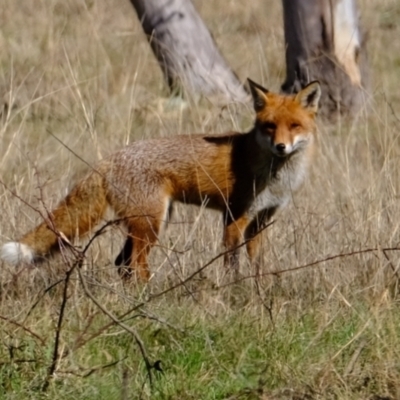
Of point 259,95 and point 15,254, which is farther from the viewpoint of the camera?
point 259,95

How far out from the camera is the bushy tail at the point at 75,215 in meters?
5.49

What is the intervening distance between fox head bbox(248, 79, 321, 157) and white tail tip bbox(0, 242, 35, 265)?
1743 mm

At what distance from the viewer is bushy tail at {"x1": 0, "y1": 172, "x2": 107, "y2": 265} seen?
216 inches

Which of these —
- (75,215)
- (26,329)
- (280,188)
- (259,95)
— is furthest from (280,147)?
(26,329)

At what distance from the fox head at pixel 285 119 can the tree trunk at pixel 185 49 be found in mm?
3088

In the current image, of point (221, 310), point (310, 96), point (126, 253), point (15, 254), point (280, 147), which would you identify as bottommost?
point (126, 253)

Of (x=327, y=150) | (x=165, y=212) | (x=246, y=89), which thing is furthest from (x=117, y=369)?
(x=246, y=89)

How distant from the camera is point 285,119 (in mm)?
6238

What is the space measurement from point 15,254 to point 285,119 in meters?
2.02

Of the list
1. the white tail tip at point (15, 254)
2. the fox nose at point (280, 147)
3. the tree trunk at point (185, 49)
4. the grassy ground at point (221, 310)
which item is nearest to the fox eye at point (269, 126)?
the fox nose at point (280, 147)

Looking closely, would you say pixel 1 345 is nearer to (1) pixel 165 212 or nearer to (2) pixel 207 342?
(2) pixel 207 342

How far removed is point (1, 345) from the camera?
3.88m

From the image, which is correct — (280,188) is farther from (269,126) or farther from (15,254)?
(15,254)

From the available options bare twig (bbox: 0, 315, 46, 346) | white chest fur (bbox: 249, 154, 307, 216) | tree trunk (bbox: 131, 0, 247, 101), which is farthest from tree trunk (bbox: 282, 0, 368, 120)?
bare twig (bbox: 0, 315, 46, 346)
